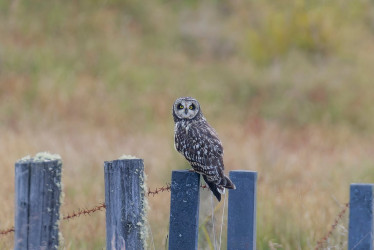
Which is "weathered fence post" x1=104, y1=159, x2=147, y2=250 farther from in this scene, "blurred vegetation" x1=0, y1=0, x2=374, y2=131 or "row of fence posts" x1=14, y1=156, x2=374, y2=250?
"blurred vegetation" x1=0, y1=0, x2=374, y2=131

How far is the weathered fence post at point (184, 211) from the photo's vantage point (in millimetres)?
3064

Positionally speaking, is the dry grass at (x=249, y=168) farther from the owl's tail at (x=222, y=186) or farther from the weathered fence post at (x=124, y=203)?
the weathered fence post at (x=124, y=203)

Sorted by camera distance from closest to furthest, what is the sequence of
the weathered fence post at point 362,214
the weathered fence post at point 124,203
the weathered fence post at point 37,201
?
the weathered fence post at point 37,201 → the weathered fence post at point 124,203 → the weathered fence post at point 362,214

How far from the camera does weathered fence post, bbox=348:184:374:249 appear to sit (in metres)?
3.33

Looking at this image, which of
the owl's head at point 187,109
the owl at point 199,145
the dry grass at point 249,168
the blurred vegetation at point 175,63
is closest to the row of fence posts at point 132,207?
the owl at point 199,145

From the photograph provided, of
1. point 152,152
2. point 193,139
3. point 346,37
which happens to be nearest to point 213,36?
point 346,37

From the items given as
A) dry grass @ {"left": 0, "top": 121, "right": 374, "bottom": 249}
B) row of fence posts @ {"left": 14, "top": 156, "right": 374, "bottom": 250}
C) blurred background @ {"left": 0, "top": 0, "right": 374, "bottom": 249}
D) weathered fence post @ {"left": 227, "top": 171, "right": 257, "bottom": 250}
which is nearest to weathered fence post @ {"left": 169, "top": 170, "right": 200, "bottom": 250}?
row of fence posts @ {"left": 14, "top": 156, "right": 374, "bottom": 250}

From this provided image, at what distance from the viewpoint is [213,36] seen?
18.2 metres

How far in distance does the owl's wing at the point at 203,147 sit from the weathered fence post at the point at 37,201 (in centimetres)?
125

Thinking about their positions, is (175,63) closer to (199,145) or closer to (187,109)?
(187,109)

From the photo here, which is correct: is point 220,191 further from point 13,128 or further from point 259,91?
point 259,91

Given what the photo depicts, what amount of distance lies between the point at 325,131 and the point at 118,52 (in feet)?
15.8

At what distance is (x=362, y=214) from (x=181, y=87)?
10.7m

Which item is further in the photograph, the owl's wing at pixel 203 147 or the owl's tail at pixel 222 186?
the owl's wing at pixel 203 147
